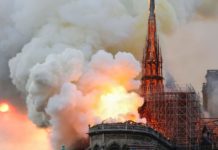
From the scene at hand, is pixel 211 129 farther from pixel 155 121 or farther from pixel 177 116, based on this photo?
pixel 155 121

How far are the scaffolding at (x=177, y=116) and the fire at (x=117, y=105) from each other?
29.7ft

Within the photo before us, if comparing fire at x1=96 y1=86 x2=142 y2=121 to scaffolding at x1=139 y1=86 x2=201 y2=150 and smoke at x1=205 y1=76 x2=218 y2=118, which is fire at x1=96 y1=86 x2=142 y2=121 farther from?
smoke at x1=205 y1=76 x2=218 y2=118

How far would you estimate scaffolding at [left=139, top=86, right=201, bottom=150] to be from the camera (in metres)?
114

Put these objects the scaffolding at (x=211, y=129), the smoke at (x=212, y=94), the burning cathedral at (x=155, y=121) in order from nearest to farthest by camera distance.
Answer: the burning cathedral at (x=155, y=121), the scaffolding at (x=211, y=129), the smoke at (x=212, y=94)

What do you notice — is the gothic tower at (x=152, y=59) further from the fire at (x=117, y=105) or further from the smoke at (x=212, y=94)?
the fire at (x=117, y=105)

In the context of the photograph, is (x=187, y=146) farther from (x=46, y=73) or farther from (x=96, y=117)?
(x=46, y=73)

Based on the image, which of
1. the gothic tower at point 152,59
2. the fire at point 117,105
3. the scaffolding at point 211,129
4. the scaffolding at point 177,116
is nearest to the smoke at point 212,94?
the scaffolding at point 211,129

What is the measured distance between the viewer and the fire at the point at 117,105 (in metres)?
106

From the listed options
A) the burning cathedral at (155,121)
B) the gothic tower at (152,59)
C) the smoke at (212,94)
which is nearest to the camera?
the burning cathedral at (155,121)

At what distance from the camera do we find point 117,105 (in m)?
105

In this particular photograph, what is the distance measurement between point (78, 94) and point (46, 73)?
593 centimetres

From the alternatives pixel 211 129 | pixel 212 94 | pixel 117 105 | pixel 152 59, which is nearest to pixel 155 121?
pixel 211 129

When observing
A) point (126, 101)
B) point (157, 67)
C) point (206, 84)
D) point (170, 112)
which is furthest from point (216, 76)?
point (126, 101)

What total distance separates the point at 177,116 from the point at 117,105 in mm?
14007
